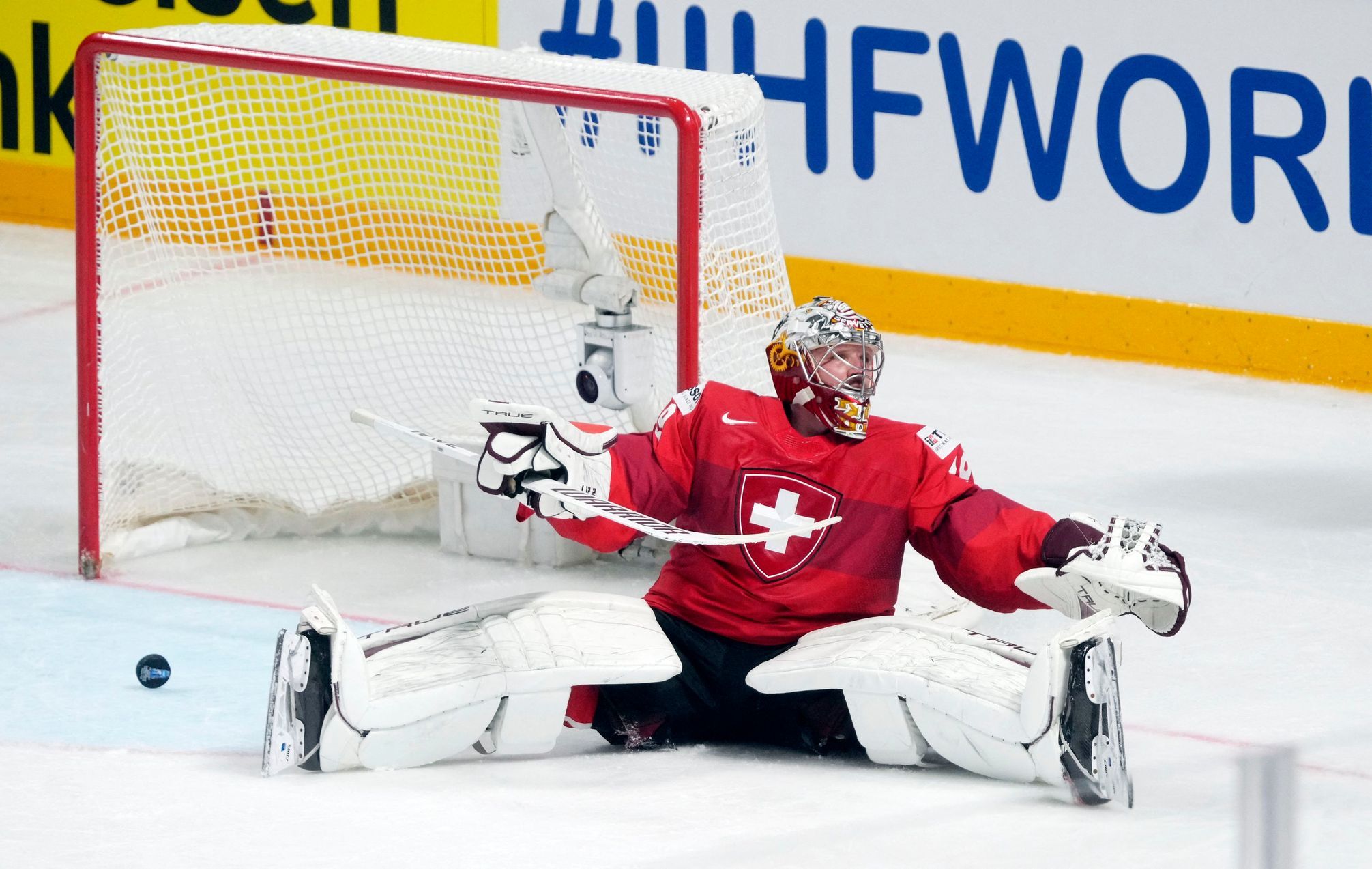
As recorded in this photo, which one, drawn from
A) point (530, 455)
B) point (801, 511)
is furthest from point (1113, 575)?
point (530, 455)

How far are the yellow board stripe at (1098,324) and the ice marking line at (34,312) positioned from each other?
8.36 ft

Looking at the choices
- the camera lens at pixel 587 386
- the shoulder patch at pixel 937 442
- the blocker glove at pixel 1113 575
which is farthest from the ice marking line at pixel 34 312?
the blocker glove at pixel 1113 575

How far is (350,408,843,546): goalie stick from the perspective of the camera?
3.58 meters

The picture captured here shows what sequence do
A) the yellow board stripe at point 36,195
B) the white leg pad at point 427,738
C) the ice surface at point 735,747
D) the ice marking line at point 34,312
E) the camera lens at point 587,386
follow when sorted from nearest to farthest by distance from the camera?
the ice surface at point 735,747 → the white leg pad at point 427,738 → the camera lens at point 587,386 → the ice marking line at point 34,312 → the yellow board stripe at point 36,195

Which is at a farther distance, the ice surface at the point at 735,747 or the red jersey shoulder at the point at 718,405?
the red jersey shoulder at the point at 718,405

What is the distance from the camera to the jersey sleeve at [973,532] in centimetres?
367

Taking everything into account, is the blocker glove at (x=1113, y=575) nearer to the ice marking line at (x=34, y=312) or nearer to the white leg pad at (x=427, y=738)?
the white leg pad at (x=427, y=738)

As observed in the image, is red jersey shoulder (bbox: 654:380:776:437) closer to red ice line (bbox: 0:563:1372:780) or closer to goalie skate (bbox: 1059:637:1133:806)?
goalie skate (bbox: 1059:637:1133:806)

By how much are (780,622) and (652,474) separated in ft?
1.10

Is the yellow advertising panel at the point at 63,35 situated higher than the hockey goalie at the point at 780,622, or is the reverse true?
the yellow advertising panel at the point at 63,35

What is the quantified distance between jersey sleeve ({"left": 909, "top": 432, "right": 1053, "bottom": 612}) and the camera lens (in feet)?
4.04

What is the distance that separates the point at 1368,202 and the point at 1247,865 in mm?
3745

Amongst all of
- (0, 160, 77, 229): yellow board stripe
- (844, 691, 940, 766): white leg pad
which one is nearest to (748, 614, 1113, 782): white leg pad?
(844, 691, 940, 766): white leg pad

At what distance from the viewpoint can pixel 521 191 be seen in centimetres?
577
